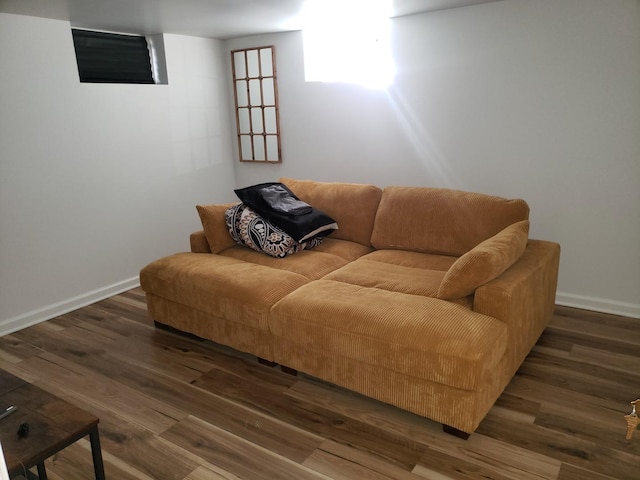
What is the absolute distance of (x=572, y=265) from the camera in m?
3.34

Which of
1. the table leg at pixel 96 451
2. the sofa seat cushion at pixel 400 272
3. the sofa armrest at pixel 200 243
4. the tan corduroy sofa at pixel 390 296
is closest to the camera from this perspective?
the table leg at pixel 96 451

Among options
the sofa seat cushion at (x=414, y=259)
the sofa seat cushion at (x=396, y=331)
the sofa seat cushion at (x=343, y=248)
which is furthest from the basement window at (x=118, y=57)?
the sofa seat cushion at (x=396, y=331)

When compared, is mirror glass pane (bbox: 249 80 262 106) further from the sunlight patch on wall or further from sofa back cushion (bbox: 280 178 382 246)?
sofa back cushion (bbox: 280 178 382 246)

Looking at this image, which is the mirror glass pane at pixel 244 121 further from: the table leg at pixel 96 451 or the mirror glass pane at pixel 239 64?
the table leg at pixel 96 451

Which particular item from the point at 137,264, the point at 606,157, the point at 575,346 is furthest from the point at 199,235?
the point at 606,157

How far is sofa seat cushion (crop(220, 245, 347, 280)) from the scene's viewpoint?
2.96 m

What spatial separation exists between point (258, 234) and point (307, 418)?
4.18ft

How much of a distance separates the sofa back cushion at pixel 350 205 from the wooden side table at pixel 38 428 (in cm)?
207

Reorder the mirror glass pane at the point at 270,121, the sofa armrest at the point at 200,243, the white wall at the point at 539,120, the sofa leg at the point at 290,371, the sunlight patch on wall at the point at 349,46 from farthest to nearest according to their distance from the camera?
the mirror glass pane at the point at 270,121 → the sunlight patch on wall at the point at 349,46 → the sofa armrest at the point at 200,243 → the white wall at the point at 539,120 → the sofa leg at the point at 290,371

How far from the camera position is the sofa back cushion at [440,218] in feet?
9.40

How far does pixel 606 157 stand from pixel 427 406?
2005 millimetres

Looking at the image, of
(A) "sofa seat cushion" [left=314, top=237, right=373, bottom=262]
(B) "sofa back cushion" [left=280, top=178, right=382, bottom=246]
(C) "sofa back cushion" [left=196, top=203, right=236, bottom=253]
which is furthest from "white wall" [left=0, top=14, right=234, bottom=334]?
(A) "sofa seat cushion" [left=314, top=237, right=373, bottom=262]

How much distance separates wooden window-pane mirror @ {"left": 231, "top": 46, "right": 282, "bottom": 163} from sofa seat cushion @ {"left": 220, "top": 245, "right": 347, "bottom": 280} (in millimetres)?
1573

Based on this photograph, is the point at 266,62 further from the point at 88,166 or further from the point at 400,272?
the point at 400,272
